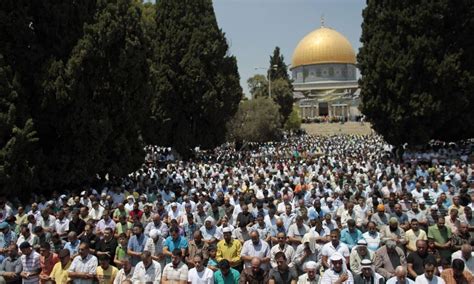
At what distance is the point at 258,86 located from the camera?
209 ft

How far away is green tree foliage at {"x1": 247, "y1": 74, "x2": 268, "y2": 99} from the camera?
60.9m

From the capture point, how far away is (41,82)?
53.3 feet

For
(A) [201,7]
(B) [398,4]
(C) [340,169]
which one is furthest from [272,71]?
(C) [340,169]

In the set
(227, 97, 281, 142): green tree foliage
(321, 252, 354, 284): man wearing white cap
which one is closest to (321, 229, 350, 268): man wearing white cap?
(321, 252, 354, 284): man wearing white cap

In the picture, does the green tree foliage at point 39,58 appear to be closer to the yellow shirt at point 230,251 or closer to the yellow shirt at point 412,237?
the yellow shirt at point 230,251

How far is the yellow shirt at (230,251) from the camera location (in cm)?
751

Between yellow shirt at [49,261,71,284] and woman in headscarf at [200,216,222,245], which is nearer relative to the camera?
yellow shirt at [49,261,71,284]

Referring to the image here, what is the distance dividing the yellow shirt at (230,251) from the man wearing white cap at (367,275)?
184cm

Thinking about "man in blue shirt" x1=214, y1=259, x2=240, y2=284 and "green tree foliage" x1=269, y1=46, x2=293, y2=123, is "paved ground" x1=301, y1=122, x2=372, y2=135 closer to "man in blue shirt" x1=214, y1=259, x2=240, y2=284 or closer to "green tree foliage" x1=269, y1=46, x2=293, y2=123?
"green tree foliage" x1=269, y1=46, x2=293, y2=123

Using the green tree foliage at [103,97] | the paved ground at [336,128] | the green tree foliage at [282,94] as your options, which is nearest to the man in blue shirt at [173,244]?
the green tree foliage at [103,97]

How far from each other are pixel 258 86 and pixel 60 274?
57.5 metres

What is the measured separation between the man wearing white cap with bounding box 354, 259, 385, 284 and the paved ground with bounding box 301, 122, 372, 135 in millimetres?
53299

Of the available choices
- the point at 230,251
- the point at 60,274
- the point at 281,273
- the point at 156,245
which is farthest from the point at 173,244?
the point at 281,273

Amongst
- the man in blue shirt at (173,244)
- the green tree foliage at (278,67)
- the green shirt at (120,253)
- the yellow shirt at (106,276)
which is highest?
the green tree foliage at (278,67)
